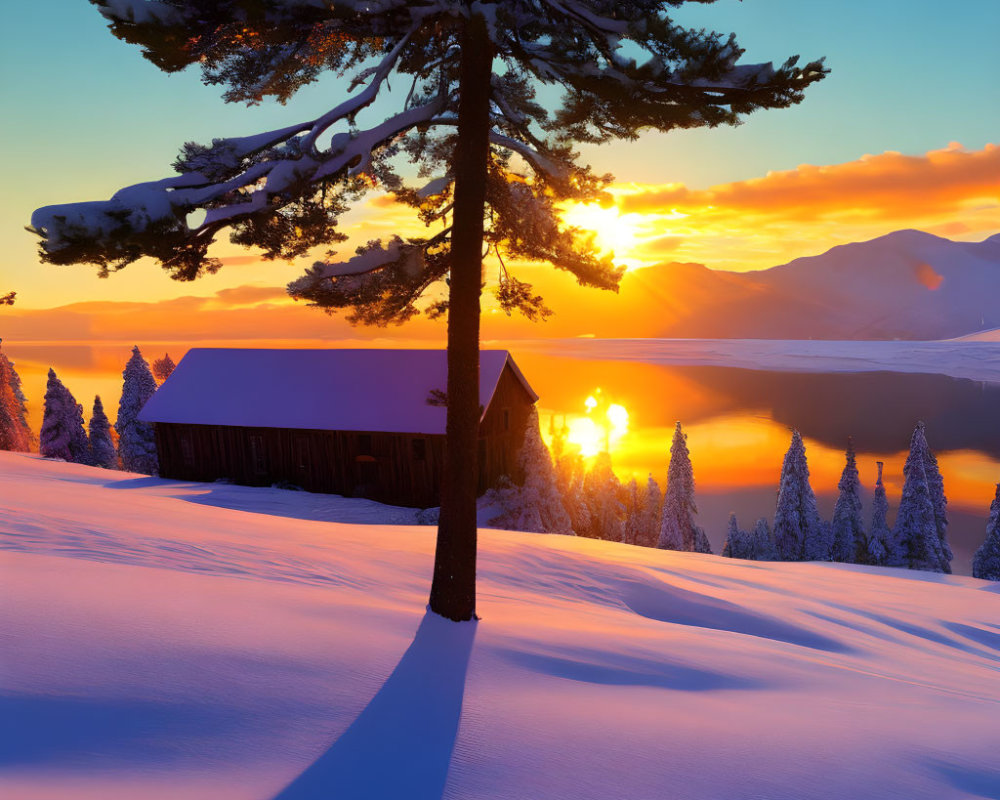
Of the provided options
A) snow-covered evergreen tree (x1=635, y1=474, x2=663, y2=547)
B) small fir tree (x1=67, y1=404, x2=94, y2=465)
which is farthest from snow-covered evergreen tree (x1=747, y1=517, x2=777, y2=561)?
small fir tree (x1=67, y1=404, x2=94, y2=465)

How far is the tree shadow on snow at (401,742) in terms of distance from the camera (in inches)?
123

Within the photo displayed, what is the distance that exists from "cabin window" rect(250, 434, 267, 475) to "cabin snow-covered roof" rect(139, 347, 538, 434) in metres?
0.70

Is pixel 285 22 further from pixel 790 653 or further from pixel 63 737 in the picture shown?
pixel 790 653

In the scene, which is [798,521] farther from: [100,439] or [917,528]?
[100,439]

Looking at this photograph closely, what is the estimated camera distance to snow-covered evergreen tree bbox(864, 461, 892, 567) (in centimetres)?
4769

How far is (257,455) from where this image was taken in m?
27.6

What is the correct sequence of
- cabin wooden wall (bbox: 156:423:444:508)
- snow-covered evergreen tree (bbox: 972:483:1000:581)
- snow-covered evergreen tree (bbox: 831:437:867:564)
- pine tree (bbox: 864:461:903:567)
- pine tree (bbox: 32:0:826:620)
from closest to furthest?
pine tree (bbox: 32:0:826:620), cabin wooden wall (bbox: 156:423:444:508), snow-covered evergreen tree (bbox: 972:483:1000:581), pine tree (bbox: 864:461:903:567), snow-covered evergreen tree (bbox: 831:437:867:564)

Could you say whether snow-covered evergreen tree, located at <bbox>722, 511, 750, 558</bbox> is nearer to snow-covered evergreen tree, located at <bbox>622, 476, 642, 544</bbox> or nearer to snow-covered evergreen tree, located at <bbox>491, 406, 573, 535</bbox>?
snow-covered evergreen tree, located at <bbox>622, 476, 642, 544</bbox>

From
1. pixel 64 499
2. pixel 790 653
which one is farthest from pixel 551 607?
pixel 64 499

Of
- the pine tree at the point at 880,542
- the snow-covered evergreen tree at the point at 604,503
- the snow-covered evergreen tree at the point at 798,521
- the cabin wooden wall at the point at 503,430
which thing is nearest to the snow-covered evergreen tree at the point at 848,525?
the pine tree at the point at 880,542

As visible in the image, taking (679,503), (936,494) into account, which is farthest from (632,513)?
(936,494)

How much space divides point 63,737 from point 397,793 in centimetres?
191

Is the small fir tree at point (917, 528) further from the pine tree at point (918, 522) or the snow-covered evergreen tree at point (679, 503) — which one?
the snow-covered evergreen tree at point (679, 503)

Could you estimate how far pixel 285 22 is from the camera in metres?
5.41
